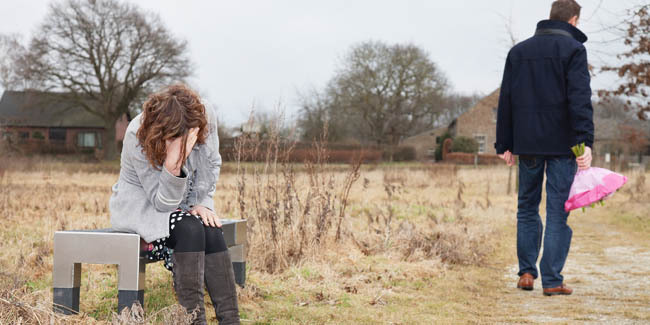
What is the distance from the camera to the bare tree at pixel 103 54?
30.5 meters

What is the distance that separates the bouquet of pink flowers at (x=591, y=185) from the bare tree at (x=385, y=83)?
3736cm

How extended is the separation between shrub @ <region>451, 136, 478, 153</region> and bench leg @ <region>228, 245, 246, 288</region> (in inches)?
1687

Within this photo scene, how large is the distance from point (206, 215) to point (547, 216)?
259 cm

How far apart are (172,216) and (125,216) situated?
0.22 metres

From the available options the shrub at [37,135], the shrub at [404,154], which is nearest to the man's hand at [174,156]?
the shrub at [404,154]

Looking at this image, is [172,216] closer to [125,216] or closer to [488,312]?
[125,216]

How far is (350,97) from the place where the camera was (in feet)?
138

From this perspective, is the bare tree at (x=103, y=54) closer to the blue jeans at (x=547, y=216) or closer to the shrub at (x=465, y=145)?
the shrub at (x=465, y=145)

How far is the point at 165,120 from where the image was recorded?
271 centimetres

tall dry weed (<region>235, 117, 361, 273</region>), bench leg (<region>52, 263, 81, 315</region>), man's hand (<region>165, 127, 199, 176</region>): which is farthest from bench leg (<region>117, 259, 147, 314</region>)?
tall dry weed (<region>235, 117, 361, 273</region>)

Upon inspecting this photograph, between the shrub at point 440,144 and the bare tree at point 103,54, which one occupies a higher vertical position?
the bare tree at point 103,54

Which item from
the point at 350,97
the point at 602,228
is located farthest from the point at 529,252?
the point at 350,97

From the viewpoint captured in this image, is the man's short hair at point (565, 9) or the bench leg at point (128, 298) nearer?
the bench leg at point (128, 298)

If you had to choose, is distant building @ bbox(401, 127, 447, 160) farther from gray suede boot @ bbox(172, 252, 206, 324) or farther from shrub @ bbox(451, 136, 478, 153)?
gray suede boot @ bbox(172, 252, 206, 324)
